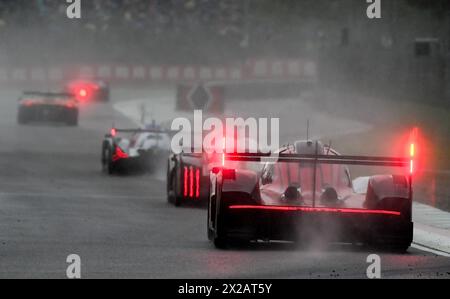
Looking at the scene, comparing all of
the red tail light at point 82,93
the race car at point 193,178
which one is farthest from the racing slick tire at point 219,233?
the red tail light at point 82,93

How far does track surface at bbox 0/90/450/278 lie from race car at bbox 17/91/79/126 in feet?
71.3

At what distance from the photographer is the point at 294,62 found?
336 feet

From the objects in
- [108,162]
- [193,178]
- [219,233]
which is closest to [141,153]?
[108,162]

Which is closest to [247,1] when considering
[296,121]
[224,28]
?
[224,28]

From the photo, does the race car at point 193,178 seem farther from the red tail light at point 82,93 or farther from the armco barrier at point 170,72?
the armco barrier at point 170,72

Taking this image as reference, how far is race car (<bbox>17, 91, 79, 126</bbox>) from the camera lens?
54844 mm

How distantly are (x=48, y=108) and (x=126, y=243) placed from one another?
37.5 metres

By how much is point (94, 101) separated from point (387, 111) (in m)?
30.5

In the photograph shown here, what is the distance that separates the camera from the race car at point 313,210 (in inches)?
674

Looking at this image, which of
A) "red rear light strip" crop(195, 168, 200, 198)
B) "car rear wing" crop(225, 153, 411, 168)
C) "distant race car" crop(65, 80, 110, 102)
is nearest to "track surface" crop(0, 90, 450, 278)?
"red rear light strip" crop(195, 168, 200, 198)

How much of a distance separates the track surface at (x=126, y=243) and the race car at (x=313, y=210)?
0.19 metres

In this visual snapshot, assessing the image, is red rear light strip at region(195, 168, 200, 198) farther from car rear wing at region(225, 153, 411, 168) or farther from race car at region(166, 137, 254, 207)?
car rear wing at region(225, 153, 411, 168)

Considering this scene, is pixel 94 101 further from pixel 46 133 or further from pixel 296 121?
pixel 46 133

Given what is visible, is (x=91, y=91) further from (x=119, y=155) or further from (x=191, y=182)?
(x=191, y=182)
